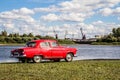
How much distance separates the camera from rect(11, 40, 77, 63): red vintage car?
30.2 m

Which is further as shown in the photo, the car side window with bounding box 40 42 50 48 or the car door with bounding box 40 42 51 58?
the car side window with bounding box 40 42 50 48

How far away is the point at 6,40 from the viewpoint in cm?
14212

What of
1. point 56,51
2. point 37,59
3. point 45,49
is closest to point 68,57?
point 56,51

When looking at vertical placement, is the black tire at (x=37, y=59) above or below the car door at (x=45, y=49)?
below

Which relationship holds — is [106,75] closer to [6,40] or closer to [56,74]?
[56,74]

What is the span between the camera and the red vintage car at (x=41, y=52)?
99.0 feet

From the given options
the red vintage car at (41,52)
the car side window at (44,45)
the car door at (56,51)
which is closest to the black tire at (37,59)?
the red vintage car at (41,52)

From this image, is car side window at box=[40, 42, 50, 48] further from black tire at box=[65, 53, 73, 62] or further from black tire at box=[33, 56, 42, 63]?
black tire at box=[65, 53, 73, 62]

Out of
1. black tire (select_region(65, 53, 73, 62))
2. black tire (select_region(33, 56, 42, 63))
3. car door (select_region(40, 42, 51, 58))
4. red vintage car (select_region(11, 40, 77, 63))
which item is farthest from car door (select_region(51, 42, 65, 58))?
black tire (select_region(33, 56, 42, 63))

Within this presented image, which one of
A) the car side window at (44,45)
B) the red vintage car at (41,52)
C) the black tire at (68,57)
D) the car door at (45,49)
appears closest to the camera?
the red vintage car at (41,52)

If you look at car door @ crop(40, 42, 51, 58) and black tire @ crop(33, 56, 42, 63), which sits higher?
car door @ crop(40, 42, 51, 58)

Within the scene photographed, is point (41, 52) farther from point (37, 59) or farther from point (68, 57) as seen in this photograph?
point (68, 57)

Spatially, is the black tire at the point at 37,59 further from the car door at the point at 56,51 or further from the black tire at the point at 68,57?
the black tire at the point at 68,57

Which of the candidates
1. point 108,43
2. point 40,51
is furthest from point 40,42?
point 108,43
